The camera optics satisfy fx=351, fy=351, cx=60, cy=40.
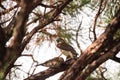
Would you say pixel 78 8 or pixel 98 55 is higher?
pixel 78 8

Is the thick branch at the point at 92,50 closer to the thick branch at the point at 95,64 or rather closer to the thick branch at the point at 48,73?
the thick branch at the point at 95,64

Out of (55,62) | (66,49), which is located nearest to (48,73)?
(55,62)

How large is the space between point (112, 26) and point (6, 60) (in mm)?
699

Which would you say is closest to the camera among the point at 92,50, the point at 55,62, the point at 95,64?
the point at 95,64

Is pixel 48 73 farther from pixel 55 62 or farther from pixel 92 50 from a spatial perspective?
pixel 92 50

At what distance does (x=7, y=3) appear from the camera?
4.34 ft

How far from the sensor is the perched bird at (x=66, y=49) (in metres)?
1.50

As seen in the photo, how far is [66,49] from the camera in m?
1.53

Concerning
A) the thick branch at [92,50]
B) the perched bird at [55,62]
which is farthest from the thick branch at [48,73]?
the thick branch at [92,50]

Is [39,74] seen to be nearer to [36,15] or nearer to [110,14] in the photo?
[36,15]

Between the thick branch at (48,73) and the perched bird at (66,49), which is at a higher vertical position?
the perched bird at (66,49)

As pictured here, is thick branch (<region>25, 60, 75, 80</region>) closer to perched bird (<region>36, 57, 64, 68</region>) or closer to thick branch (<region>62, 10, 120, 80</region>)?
perched bird (<region>36, 57, 64, 68</region>)

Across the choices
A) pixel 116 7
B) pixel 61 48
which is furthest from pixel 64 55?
pixel 116 7

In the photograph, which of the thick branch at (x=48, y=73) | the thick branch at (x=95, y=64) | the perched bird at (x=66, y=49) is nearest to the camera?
the thick branch at (x=95, y=64)
